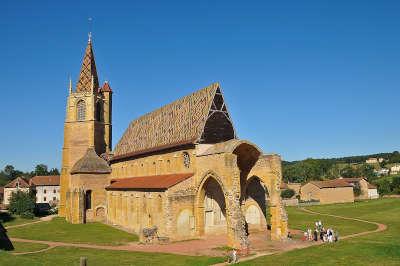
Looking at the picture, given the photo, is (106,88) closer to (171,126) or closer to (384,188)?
(171,126)

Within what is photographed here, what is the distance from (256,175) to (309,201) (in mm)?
51776

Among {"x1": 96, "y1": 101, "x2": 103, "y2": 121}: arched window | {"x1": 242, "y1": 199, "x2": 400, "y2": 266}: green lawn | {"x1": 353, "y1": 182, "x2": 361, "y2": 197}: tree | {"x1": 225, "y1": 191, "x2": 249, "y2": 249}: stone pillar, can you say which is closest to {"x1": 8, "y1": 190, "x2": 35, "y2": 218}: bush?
{"x1": 96, "y1": 101, "x2": 103, "y2": 121}: arched window

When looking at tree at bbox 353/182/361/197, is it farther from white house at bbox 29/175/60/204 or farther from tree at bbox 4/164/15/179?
tree at bbox 4/164/15/179

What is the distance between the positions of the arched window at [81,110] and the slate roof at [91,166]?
7.31 meters

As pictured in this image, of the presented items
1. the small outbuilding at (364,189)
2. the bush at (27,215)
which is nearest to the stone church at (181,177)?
the bush at (27,215)

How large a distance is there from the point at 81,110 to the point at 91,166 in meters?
12.4

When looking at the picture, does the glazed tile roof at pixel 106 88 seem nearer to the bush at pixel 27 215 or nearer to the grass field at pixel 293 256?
the bush at pixel 27 215

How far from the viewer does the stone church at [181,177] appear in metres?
35.4

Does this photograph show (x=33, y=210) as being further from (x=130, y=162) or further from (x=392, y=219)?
(x=392, y=219)

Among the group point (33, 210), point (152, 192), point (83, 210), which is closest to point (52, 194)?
point (33, 210)

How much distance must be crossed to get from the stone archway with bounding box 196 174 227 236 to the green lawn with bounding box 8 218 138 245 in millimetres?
6794

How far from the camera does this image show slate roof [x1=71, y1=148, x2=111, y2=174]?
55344mm

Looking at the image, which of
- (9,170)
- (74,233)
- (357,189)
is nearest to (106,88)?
(74,233)

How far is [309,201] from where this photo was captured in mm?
85125
